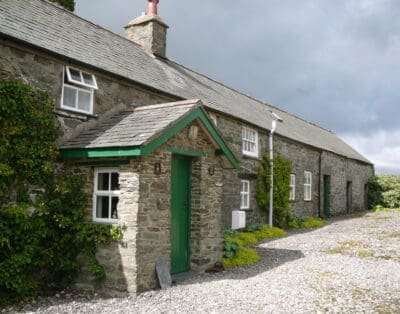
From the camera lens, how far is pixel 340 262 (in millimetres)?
10516

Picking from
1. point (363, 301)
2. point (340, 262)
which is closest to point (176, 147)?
point (363, 301)

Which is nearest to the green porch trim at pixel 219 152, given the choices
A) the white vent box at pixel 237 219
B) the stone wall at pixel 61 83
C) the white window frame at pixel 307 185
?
the stone wall at pixel 61 83

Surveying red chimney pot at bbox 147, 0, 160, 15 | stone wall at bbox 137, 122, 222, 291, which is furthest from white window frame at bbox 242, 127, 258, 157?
stone wall at bbox 137, 122, 222, 291

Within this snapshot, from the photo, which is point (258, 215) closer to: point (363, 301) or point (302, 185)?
point (302, 185)

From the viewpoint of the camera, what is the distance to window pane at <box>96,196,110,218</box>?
26.6ft

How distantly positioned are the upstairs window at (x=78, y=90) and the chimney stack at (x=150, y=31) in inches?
258

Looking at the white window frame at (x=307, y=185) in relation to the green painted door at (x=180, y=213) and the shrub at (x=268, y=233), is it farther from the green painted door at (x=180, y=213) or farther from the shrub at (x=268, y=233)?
the green painted door at (x=180, y=213)

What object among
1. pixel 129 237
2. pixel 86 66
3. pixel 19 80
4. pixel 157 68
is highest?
pixel 157 68

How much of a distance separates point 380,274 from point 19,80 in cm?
864

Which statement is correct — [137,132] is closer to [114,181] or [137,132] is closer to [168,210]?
[114,181]

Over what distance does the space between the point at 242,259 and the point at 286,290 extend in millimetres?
2996

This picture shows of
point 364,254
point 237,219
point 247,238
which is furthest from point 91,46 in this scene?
point 364,254

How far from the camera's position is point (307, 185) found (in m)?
21.7

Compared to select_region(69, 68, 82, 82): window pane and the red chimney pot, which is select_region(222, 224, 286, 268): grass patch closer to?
select_region(69, 68, 82, 82): window pane
